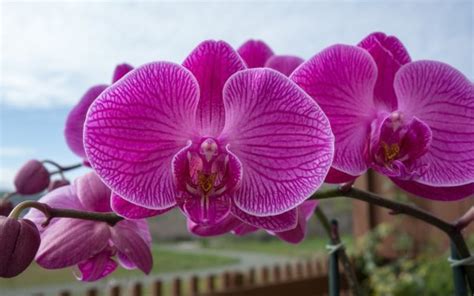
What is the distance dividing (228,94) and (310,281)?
227 cm

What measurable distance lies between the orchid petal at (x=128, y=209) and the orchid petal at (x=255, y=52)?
166 millimetres

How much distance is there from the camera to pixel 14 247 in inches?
10.4

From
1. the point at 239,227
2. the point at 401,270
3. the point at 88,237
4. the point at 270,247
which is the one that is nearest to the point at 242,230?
the point at 239,227

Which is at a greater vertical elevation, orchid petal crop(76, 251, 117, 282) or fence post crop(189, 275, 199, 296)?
orchid petal crop(76, 251, 117, 282)

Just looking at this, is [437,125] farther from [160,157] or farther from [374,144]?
[160,157]

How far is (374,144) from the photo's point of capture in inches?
12.4

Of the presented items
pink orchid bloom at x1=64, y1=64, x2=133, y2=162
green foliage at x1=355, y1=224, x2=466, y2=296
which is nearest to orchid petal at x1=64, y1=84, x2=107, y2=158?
pink orchid bloom at x1=64, y1=64, x2=133, y2=162

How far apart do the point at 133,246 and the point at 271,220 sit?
0.10 metres

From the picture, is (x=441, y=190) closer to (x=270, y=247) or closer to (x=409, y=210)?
(x=409, y=210)

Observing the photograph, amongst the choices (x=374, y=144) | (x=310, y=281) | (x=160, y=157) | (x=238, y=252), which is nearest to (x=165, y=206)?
(x=160, y=157)

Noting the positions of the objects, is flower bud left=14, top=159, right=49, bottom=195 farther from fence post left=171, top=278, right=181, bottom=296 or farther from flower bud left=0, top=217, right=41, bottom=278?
fence post left=171, top=278, right=181, bottom=296

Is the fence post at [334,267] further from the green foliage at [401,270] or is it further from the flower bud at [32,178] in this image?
the green foliage at [401,270]

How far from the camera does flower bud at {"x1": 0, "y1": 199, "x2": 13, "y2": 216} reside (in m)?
0.37

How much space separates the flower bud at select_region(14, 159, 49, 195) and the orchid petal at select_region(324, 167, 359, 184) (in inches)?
9.7
